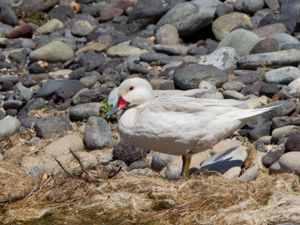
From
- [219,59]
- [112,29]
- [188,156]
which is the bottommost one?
[112,29]

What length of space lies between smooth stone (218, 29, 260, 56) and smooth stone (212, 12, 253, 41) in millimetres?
958

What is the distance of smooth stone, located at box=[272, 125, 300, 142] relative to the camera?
10.2m

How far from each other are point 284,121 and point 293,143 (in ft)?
3.23

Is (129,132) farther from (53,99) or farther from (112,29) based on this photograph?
(112,29)

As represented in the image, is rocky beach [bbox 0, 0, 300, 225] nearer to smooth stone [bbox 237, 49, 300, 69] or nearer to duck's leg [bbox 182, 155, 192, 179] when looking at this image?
smooth stone [bbox 237, 49, 300, 69]

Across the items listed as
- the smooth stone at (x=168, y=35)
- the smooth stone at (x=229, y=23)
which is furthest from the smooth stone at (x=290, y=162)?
the smooth stone at (x=168, y=35)

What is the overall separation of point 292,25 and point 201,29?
160 cm

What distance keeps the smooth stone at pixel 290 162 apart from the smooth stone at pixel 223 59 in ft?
13.4

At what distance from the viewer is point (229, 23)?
15.7 m

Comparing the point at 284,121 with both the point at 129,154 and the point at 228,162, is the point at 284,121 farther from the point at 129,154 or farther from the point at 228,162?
the point at 129,154

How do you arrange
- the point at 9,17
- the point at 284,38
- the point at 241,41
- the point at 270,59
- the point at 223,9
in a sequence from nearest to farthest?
the point at 270,59 < the point at 241,41 < the point at 284,38 < the point at 223,9 < the point at 9,17

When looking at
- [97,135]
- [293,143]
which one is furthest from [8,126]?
[293,143]

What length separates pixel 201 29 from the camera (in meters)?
16.0

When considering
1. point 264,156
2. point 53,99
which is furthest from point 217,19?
point 264,156
